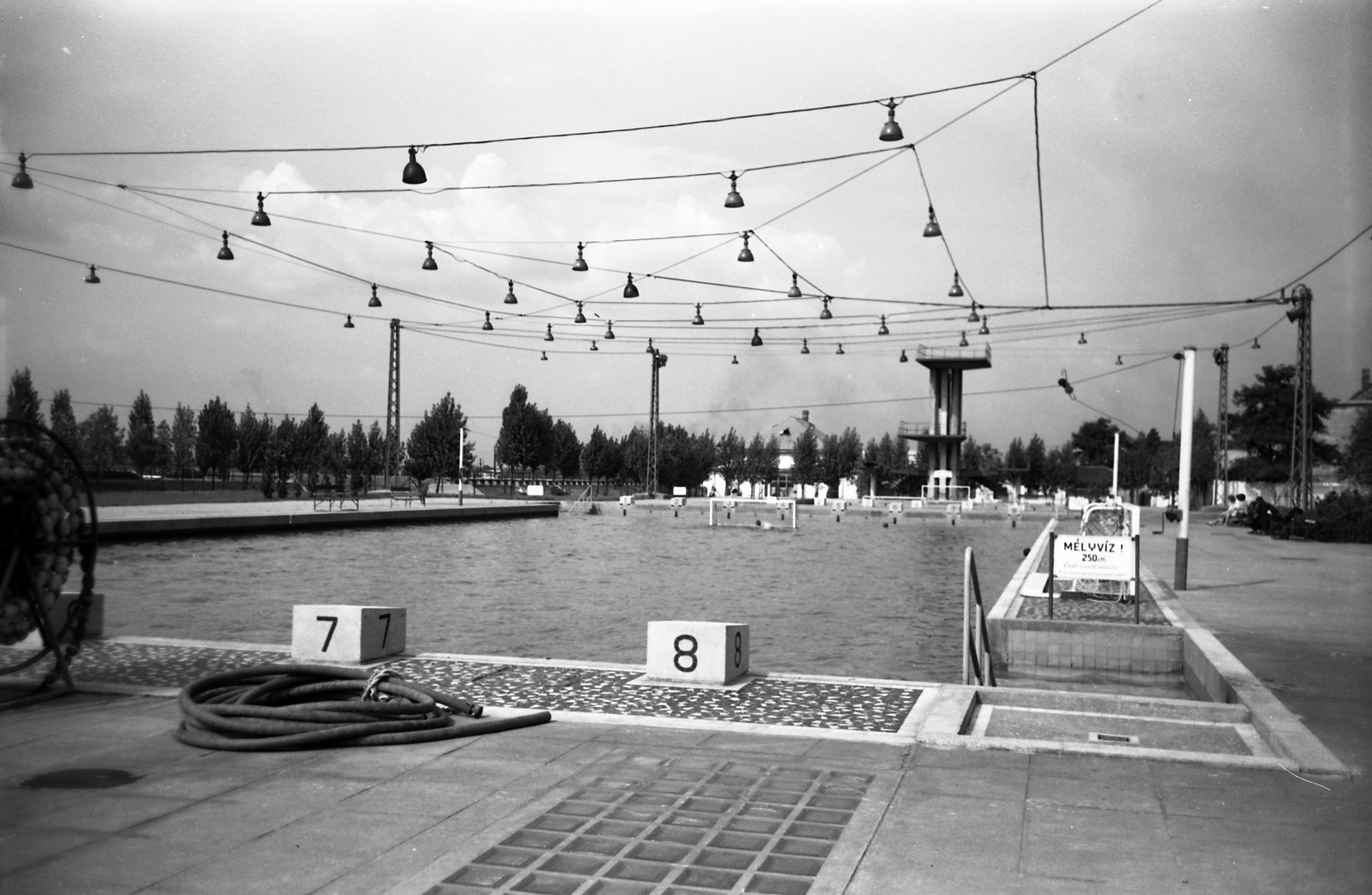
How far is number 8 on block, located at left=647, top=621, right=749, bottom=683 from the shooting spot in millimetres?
9977

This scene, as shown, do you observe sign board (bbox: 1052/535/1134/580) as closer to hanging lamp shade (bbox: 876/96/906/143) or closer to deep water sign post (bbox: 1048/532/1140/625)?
deep water sign post (bbox: 1048/532/1140/625)

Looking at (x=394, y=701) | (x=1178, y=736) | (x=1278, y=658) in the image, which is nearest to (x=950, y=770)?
(x=1178, y=736)

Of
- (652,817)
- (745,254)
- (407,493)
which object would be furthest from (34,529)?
(407,493)

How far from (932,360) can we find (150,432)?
2614 inches

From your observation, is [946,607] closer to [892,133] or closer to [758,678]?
[892,133]

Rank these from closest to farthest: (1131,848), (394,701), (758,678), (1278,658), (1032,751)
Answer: (1131,848) < (1032,751) < (394,701) < (758,678) < (1278,658)

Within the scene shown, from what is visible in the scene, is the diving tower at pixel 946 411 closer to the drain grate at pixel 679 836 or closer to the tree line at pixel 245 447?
the tree line at pixel 245 447

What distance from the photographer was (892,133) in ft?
54.1

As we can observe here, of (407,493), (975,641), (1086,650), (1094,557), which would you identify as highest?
(1094,557)

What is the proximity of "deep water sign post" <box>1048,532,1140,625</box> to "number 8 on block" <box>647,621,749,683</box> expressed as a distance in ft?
25.0

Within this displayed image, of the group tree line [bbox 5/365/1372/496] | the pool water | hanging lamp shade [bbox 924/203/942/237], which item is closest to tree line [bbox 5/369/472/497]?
tree line [bbox 5/365/1372/496]

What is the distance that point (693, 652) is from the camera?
1008 cm

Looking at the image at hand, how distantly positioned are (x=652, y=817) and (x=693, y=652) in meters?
4.32

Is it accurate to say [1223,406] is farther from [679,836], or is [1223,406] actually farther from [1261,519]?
[679,836]
